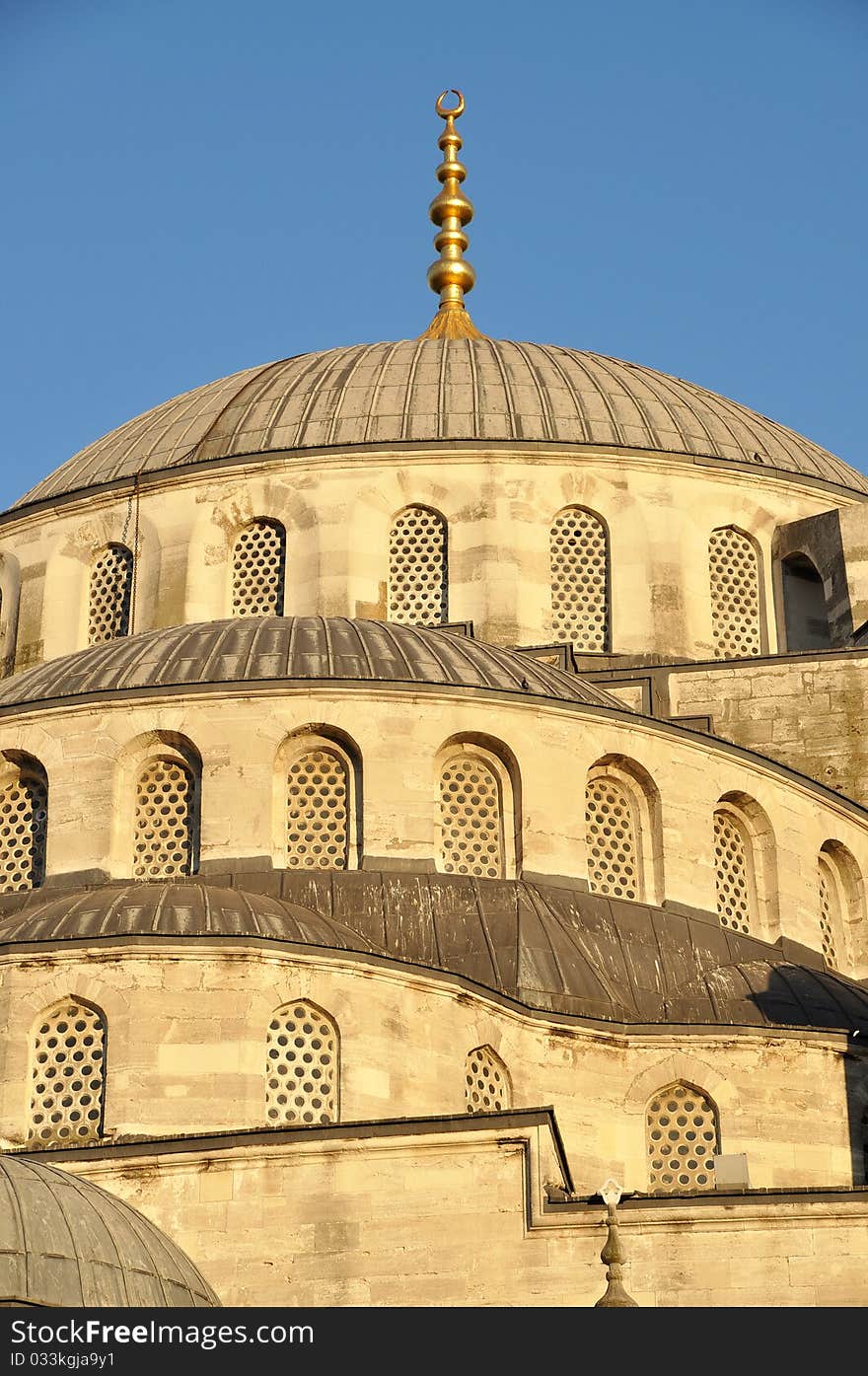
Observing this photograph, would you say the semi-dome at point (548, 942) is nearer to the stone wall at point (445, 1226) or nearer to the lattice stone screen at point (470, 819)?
the lattice stone screen at point (470, 819)

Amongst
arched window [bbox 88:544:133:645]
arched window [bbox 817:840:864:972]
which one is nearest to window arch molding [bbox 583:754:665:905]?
arched window [bbox 817:840:864:972]

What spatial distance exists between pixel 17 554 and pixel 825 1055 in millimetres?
15515

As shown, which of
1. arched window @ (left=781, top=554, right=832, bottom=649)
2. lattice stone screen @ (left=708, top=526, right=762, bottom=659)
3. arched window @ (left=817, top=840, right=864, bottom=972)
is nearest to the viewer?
arched window @ (left=817, top=840, right=864, bottom=972)

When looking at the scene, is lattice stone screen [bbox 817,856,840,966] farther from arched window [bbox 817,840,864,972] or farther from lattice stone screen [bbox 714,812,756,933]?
lattice stone screen [bbox 714,812,756,933]

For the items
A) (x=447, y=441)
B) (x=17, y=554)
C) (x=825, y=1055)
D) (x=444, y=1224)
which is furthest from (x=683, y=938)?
(x=17, y=554)

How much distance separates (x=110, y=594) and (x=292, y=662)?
322 inches

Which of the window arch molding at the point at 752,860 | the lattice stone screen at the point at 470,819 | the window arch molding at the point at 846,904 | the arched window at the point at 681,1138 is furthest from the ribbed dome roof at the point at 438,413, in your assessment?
the arched window at the point at 681,1138

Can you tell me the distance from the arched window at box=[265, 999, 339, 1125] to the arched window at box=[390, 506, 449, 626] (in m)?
11.9

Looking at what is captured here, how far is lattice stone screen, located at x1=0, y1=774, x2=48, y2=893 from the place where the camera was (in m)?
31.1

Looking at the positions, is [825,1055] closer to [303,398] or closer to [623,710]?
[623,710]

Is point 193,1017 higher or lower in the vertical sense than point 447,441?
lower

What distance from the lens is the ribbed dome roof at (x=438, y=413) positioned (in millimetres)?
40250
